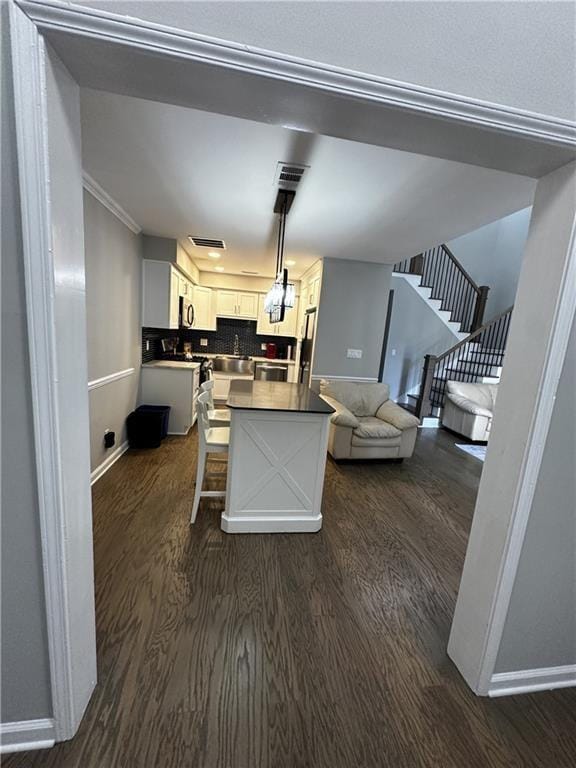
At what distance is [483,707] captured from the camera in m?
1.34

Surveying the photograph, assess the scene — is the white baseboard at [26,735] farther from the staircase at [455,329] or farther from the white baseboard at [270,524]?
the staircase at [455,329]

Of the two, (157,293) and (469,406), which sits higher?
(157,293)

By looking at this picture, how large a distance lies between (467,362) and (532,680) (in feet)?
18.2

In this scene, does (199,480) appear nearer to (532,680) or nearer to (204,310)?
(532,680)

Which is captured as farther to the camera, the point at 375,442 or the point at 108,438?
the point at 375,442

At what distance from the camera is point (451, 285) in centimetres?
672

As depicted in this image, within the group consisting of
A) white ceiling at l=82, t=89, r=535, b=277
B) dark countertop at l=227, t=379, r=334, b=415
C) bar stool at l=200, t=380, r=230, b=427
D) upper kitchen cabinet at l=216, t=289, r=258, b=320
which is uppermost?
white ceiling at l=82, t=89, r=535, b=277

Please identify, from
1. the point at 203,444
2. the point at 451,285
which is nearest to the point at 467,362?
the point at 451,285

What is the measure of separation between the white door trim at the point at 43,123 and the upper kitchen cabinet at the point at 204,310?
5090 mm

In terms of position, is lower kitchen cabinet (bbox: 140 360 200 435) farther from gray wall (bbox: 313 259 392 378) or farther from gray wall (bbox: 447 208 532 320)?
gray wall (bbox: 447 208 532 320)

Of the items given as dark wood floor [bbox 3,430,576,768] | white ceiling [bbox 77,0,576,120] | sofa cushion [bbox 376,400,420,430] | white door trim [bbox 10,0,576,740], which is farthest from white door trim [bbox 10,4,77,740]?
sofa cushion [bbox 376,400,420,430]

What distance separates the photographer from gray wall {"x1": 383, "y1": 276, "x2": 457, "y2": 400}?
655 cm

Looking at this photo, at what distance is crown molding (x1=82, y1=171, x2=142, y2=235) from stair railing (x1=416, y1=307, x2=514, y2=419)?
4959mm

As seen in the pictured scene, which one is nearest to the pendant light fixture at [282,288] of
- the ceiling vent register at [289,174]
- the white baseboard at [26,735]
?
the ceiling vent register at [289,174]
